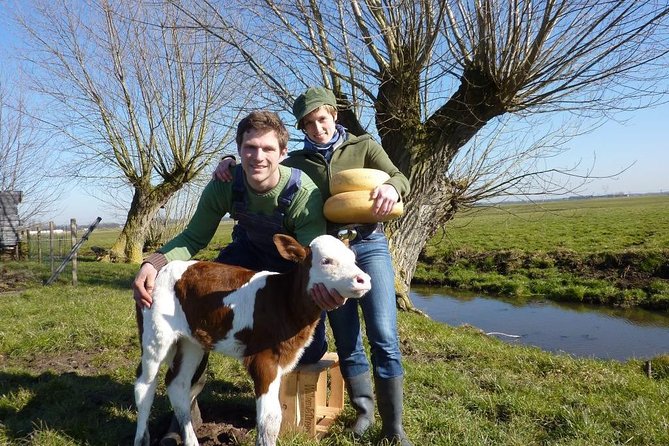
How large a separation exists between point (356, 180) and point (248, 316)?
110 cm

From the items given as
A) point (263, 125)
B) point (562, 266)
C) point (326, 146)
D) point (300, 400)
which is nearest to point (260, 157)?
point (263, 125)

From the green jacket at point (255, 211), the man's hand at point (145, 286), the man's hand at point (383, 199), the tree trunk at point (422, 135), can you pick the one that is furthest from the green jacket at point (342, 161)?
the tree trunk at point (422, 135)

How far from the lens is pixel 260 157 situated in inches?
136

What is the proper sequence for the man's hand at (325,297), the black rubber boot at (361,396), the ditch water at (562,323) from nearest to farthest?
the man's hand at (325,297) → the black rubber boot at (361,396) → the ditch water at (562,323)

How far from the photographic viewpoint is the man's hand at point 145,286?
3406 millimetres

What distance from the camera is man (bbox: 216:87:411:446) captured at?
380 centimetres

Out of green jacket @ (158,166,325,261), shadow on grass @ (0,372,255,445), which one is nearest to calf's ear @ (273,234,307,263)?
green jacket @ (158,166,325,261)

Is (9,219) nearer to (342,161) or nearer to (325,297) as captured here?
(342,161)

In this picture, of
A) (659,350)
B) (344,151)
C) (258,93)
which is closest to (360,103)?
(258,93)

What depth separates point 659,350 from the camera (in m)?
10.2

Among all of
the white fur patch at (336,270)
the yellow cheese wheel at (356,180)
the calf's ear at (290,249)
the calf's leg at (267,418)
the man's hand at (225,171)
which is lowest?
the calf's leg at (267,418)

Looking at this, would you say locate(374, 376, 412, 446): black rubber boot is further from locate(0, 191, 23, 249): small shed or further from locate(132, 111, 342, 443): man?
locate(0, 191, 23, 249): small shed

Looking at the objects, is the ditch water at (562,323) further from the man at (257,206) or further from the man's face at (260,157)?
the man's face at (260,157)

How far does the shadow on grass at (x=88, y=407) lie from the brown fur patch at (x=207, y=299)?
46.4 inches
